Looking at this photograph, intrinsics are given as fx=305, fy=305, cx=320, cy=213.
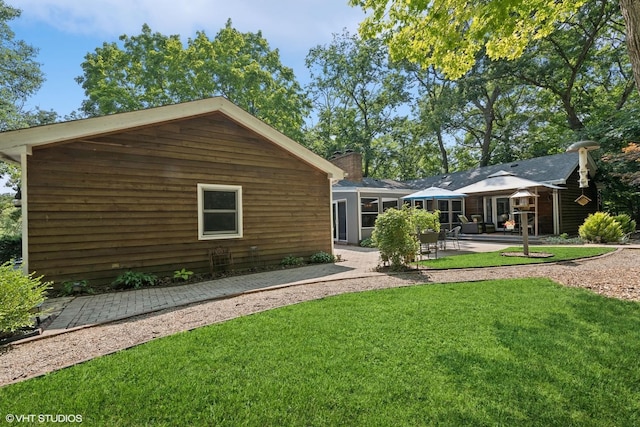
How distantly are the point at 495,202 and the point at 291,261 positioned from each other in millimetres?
13660

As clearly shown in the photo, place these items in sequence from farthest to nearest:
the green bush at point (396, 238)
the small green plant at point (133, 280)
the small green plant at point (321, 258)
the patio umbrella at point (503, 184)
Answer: the patio umbrella at point (503, 184) < the small green plant at point (321, 258) < the green bush at point (396, 238) < the small green plant at point (133, 280)

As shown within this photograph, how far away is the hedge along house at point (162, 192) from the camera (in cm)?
613

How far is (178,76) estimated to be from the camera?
23766mm

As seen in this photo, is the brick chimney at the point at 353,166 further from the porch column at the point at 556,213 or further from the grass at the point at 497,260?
the porch column at the point at 556,213

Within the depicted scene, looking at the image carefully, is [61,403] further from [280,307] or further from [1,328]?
[280,307]

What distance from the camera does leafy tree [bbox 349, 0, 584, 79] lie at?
5.38 m

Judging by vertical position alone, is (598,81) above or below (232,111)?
above

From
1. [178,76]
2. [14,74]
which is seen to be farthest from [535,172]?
[14,74]

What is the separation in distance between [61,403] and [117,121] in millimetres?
6188

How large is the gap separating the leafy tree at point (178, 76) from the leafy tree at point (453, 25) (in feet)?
65.2

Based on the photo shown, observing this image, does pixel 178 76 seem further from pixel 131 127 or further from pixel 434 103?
pixel 434 103

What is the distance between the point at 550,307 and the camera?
Answer: 4.45 m

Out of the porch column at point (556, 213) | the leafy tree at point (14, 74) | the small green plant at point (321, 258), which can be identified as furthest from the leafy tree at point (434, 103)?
the leafy tree at point (14, 74)

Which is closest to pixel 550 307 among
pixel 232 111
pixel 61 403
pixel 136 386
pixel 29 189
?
pixel 136 386
